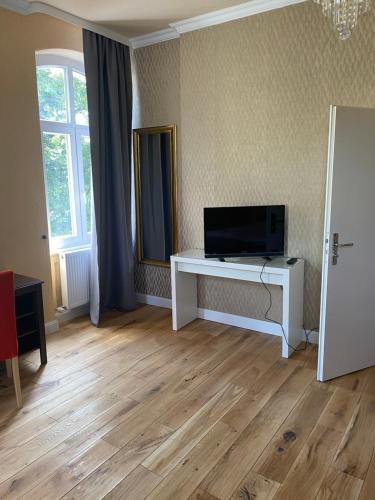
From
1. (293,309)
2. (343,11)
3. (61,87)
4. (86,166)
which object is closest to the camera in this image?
(343,11)

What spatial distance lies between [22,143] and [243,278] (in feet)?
7.14

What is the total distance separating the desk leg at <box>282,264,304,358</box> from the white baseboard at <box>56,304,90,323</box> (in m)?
2.13

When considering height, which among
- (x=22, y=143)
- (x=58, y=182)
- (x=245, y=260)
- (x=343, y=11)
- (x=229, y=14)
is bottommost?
(x=245, y=260)

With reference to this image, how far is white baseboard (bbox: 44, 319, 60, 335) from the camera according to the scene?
11.8ft

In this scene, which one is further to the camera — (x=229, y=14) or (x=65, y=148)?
(x=65, y=148)

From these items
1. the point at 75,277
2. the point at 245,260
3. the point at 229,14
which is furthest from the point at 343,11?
the point at 75,277

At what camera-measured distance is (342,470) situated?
1902 millimetres

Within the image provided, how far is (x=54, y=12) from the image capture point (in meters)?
3.25

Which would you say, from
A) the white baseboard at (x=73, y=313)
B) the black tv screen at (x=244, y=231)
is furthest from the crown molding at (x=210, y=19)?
the white baseboard at (x=73, y=313)

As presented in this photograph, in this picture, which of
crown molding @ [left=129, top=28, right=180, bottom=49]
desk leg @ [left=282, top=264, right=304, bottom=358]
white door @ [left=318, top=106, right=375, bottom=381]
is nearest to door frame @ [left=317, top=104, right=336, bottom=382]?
white door @ [left=318, top=106, right=375, bottom=381]

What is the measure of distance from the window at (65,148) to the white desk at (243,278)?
121 centimetres

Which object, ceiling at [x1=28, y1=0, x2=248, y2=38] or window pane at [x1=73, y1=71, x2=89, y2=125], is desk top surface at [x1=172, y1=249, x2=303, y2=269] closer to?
window pane at [x1=73, y1=71, x2=89, y2=125]

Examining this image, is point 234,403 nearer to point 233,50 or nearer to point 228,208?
point 228,208

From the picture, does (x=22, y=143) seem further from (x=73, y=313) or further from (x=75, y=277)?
(x=73, y=313)
